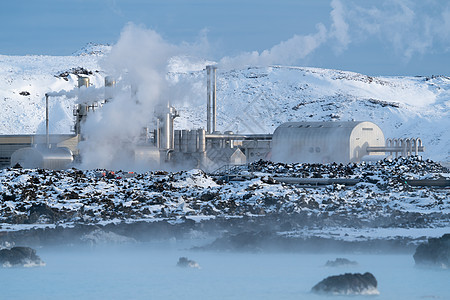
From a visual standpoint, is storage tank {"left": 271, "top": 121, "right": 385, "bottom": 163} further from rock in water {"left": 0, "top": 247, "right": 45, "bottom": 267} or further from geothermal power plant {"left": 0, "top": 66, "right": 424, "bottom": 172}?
rock in water {"left": 0, "top": 247, "right": 45, "bottom": 267}

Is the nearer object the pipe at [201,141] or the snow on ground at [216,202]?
the snow on ground at [216,202]

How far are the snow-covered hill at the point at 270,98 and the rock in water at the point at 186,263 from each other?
81863mm

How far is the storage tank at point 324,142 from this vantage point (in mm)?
61188

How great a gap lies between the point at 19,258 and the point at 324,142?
41.3 m

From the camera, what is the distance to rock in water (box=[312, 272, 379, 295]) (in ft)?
62.0

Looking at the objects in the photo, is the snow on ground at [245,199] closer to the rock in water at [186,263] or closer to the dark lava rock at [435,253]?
the dark lava rock at [435,253]

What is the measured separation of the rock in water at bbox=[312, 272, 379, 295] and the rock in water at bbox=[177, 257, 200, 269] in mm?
5156

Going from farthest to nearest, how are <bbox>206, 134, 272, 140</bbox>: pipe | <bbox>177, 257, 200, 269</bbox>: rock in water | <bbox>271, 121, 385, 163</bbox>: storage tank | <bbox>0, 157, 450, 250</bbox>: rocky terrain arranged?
<bbox>206, 134, 272, 140</bbox>: pipe, <bbox>271, 121, 385, 163</bbox>: storage tank, <bbox>0, 157, 450, 250</bbox>: rocky terrain, <bbox>177, 257, 200, 269</bbox>: rock in water

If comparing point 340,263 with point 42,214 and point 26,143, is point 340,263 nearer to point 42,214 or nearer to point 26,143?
point 42,214

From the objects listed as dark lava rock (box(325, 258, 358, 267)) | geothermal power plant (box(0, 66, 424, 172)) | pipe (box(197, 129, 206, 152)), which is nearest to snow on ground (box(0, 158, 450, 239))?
dark lava rock (box(325, 258, 358, 267))

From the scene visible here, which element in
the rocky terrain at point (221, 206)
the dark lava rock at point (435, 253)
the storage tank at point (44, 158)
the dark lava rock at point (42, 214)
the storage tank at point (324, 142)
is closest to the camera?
the dark lava rock at point (435, 253)

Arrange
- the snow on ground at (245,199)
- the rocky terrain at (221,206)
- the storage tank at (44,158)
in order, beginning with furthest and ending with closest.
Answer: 1. the storage tank at (44,158)
2. the snow on ground at (245,199)
3. the rocky terrain at (221,206)

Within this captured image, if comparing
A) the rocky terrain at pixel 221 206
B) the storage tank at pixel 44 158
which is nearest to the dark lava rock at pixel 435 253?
the rocky terrain at pixel 221 206

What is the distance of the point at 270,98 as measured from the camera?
468ft
